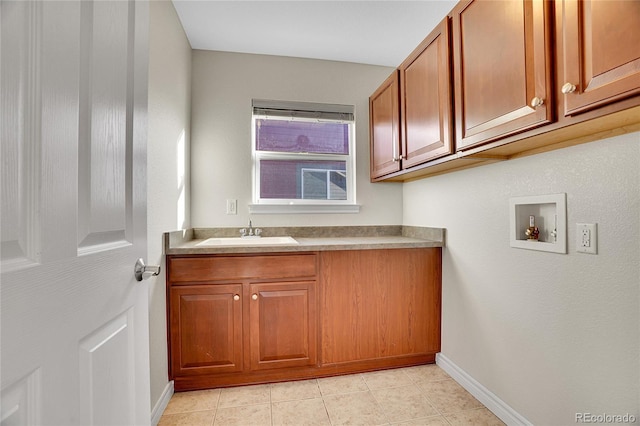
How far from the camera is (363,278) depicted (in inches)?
77.7

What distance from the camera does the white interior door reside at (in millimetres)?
441

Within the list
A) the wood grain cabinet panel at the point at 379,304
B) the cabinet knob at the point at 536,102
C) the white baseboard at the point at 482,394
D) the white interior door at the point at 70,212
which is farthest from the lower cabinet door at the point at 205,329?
the cabinet knob at the point at 536,102

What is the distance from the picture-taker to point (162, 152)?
1675mm

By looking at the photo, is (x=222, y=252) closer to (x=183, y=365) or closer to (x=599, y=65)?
(x=183, y=365)

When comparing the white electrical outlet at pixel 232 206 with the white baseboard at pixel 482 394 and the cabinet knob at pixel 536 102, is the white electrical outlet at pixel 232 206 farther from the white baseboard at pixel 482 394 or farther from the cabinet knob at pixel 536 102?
the cabinet knob at pixel 536 102

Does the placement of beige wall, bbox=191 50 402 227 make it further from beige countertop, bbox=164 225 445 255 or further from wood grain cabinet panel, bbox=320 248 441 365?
wood grain cabinet panel, bbox=320 248 441 365

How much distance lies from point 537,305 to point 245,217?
198 cm

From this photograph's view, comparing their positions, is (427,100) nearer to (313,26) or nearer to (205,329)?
(313,26)

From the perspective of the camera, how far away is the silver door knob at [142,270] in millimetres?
826

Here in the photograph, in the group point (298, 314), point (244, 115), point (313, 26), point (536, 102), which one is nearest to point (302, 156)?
point (244, 115)

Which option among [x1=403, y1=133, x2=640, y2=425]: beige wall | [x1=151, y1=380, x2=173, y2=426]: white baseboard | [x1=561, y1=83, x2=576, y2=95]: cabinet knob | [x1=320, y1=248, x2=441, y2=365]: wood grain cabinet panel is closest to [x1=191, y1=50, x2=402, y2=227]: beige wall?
[x1=320, y1=248, x2=441, y2=365]: wood grain cabinet panel

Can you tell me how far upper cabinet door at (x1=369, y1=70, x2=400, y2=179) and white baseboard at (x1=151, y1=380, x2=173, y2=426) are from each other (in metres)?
2.03

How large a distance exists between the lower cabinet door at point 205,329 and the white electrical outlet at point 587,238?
67.7 inches

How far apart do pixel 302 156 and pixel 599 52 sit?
196cm
